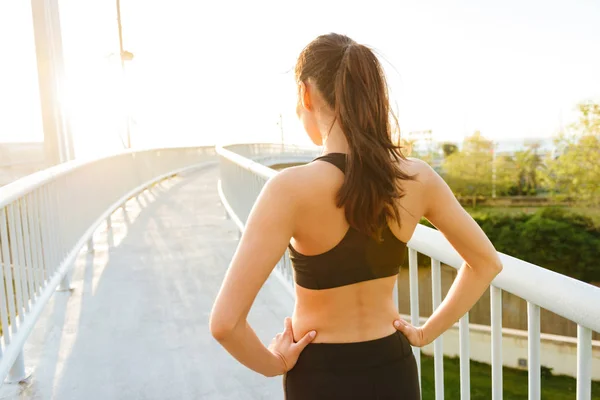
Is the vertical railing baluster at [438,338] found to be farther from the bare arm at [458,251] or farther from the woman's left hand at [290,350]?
the woman's left hand at [290,350]

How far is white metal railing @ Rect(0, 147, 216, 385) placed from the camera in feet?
11.3

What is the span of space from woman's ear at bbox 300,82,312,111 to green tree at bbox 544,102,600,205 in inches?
2015

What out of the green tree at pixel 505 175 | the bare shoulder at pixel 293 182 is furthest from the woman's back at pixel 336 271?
the green tree at pixel 505 175

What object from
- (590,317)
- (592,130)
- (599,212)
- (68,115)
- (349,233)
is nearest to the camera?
(590,317)

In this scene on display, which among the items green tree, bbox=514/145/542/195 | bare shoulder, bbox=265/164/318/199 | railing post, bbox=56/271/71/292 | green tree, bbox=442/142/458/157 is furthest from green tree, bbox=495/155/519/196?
bare shoulder, bbox=265/164/318/199

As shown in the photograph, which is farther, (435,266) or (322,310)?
(435,266)

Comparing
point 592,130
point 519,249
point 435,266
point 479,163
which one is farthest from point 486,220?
point 435,266

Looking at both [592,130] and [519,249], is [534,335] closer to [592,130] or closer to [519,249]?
[519,249]

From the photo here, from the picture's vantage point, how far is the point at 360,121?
55.4 inches

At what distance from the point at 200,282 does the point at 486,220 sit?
37142 millimetres

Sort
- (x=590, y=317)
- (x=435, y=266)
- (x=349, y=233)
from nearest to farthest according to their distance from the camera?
(x=590, y=317) < (x=349, y=233) < (x=435, y=266)

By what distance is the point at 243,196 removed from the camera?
6.54 m

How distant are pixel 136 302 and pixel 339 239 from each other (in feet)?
15.0

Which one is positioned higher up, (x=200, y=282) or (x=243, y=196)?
(x=243, y=196)
